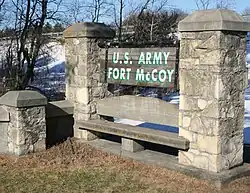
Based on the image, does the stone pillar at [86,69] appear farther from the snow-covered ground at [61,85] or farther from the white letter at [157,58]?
the snow-covered ground at [61,85]

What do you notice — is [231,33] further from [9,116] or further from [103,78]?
[9,116]

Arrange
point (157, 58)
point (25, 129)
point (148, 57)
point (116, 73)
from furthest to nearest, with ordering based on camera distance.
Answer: point (116, 73), point (25, 129), point (148, 57), point (157, 58)

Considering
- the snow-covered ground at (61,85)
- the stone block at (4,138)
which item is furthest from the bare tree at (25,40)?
the stone block at (4,138)

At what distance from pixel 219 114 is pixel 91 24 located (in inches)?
117

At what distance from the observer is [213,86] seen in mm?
4465

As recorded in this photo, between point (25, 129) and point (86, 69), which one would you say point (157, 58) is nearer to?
point (86, 69)

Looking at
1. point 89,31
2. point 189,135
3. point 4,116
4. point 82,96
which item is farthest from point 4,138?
point 189,135

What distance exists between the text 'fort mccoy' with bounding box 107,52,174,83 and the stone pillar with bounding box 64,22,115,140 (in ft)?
1.35

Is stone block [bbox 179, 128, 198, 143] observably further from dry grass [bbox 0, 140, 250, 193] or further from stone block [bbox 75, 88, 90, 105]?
stone block [bbox 75, 88, 90, 105]

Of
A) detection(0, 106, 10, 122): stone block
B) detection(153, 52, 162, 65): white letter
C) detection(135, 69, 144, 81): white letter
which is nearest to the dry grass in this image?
detection(0, 106, 10, 122): stone block

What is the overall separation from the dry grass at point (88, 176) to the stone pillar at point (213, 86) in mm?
367

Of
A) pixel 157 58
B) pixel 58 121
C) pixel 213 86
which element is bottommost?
pixel 58 121

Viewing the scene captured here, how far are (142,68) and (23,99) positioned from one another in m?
1.81

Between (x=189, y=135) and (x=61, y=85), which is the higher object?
(x=189, y=135)
